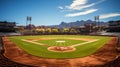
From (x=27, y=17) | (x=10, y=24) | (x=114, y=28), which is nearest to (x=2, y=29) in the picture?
(x=10, y=24)

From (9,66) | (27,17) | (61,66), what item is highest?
(27,17)

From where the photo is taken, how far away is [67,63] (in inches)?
542

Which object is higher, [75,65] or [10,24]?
[10,24]

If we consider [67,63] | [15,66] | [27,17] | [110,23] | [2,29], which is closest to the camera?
[15,66]

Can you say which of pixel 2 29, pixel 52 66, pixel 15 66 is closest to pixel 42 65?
pixel 52 66

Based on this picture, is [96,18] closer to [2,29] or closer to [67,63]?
[2,29]

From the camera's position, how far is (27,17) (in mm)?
88875

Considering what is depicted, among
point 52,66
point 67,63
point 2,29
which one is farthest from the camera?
point 2,29

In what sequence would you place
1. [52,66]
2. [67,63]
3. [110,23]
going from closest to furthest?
[52,66] < [67,63] < [110,23]

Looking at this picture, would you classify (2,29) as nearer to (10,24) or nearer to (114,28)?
(10,24)

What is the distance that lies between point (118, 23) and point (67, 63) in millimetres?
71704

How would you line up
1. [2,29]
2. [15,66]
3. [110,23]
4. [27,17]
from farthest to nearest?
[27,17], [110,23], [2,29], [15,66]

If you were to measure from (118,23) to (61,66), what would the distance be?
72.7 meters

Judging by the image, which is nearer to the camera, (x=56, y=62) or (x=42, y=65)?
(x=42, y=65)
